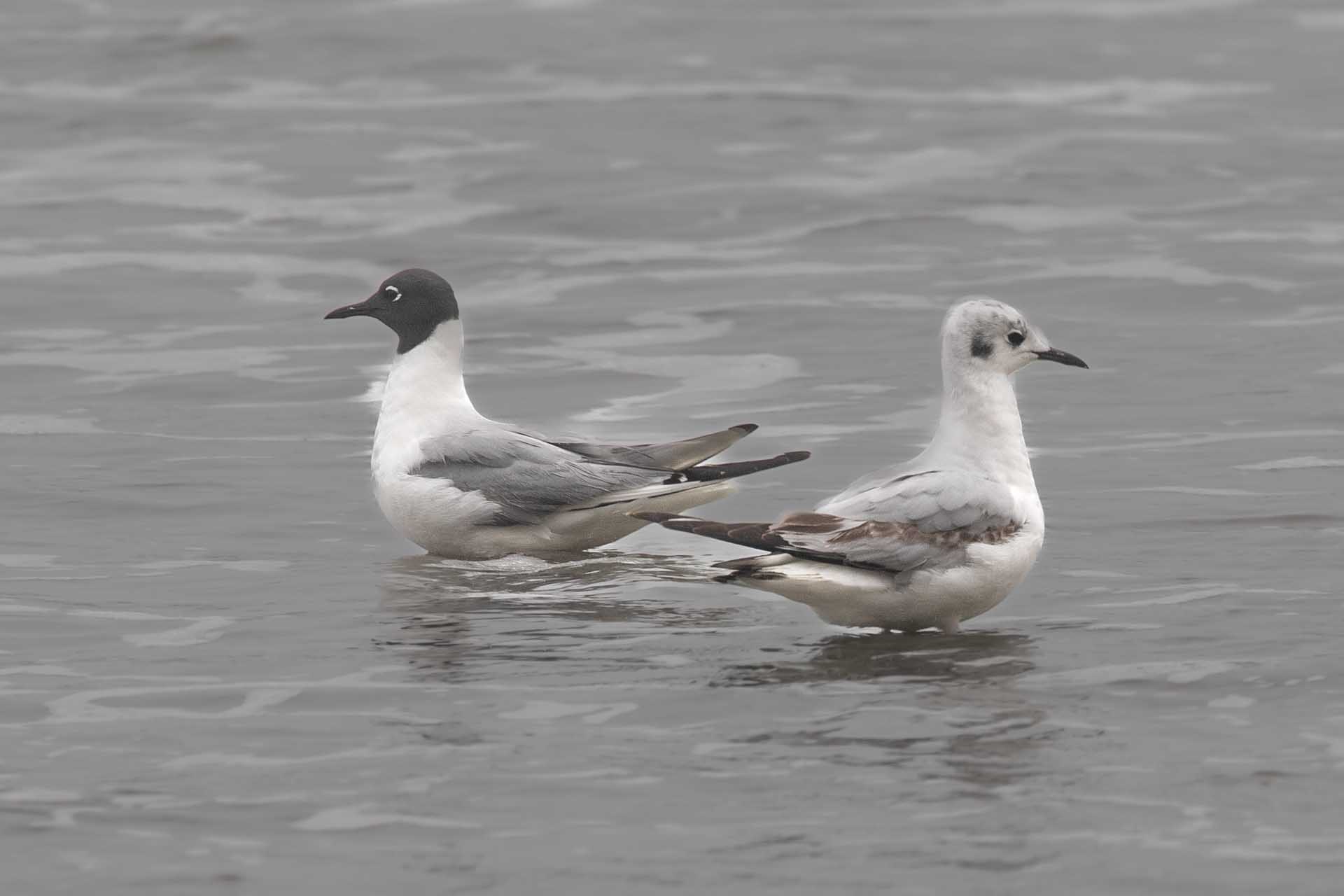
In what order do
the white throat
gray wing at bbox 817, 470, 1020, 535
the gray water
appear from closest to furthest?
the gray water → gray wing at bbox 817, 470, 1020, 535 → the white throat

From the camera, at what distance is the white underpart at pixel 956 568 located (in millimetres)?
8320

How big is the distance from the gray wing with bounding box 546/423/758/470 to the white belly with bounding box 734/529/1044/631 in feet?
6.54

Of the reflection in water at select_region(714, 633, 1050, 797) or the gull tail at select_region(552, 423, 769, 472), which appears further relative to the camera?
the gull tail at select_region(552, 423, 769, 472)

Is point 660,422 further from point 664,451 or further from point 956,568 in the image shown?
point 956,568

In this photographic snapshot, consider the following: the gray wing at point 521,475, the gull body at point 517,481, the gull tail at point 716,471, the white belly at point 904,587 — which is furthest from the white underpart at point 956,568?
the gray wing at point 521,475

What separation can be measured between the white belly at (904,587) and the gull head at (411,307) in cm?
324

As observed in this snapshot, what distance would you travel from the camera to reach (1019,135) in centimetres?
2291

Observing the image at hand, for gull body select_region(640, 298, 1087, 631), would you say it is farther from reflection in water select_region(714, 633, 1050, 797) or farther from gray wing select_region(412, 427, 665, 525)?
gray wing select_region(412, 427, 665, 525)

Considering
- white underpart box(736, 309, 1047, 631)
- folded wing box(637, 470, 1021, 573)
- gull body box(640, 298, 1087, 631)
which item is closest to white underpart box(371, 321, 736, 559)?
gull body box(640, 298, 1087, 631)

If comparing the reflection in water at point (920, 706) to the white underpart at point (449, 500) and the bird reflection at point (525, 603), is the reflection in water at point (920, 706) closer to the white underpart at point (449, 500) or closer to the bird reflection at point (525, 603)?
the bird reflection at point (525, 603)

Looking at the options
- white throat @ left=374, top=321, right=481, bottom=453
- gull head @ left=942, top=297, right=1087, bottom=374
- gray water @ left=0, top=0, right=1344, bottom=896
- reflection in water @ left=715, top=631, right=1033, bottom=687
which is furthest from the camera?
white throat @ left=374, top=321, right=481, bottom=453

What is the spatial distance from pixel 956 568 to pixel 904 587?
21 centimetres

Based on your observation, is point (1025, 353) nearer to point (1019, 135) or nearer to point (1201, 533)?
point (1201, 533)

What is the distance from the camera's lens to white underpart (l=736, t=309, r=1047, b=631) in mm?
8320
